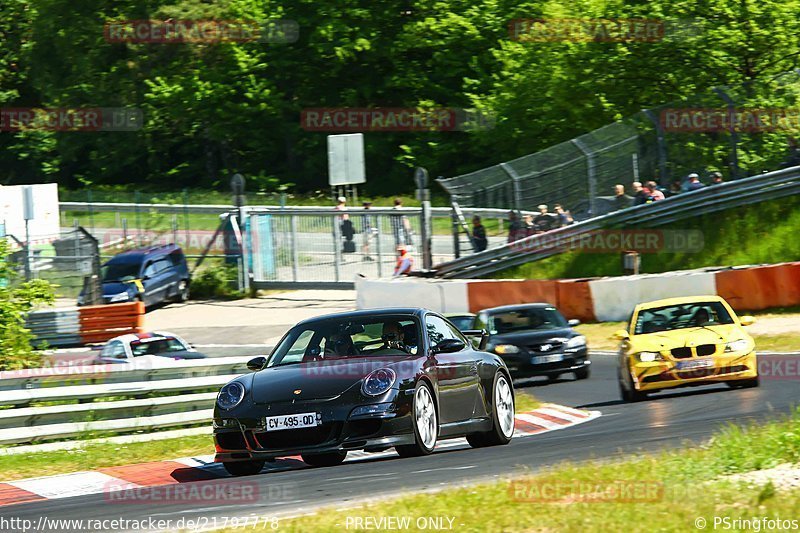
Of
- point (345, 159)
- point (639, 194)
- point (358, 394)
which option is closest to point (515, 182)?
point (639, 194)

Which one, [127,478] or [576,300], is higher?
[576,300]

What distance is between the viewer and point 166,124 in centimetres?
5847

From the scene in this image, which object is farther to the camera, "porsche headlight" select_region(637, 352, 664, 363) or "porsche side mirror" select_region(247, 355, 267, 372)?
"porsche headlight" select_region(637, 352, 664, 363)

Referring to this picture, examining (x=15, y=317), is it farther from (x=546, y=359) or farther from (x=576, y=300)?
(x=576, y=300)

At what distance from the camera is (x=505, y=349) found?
20422 mm

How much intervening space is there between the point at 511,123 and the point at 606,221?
661 inches

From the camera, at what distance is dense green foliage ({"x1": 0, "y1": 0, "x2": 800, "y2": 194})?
45219 mm

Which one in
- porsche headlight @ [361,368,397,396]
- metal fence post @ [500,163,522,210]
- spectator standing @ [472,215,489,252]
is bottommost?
porsche headlight @ [361,368,397,396]

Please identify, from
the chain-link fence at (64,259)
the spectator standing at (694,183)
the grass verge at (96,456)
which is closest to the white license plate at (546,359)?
the grass verge at (96,456)

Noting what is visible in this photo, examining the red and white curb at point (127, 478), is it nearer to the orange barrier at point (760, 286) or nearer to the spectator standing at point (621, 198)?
the orange barrier at point (760, 286)

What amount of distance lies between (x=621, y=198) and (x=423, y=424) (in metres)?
19.4

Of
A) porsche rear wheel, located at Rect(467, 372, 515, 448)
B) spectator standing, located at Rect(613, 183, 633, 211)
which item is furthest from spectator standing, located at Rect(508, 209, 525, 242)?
porsche rear wheel, located at Rect(467, 372, 515, 448)

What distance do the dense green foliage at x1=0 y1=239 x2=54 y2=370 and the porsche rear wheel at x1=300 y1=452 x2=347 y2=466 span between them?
6.37 meters

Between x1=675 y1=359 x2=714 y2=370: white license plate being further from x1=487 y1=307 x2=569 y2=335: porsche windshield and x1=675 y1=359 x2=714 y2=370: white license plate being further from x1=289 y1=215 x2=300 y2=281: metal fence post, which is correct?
x1=289 y1=215 x2=300 y2=281: metal fence post
